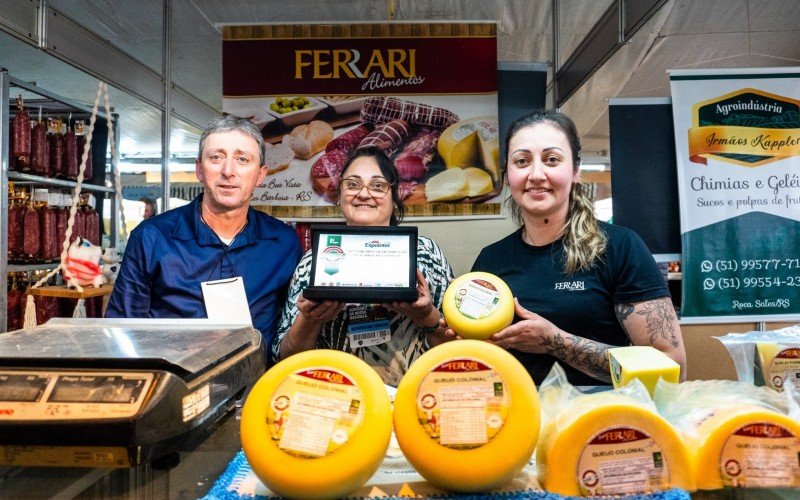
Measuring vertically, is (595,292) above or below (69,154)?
below

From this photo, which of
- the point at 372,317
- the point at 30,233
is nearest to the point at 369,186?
the point at 372,317

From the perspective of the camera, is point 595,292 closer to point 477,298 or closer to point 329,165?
point 477,298

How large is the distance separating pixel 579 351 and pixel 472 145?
243 cm

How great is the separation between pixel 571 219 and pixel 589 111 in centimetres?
600

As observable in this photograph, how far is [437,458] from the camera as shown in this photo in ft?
2.57

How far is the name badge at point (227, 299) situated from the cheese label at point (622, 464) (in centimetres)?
131

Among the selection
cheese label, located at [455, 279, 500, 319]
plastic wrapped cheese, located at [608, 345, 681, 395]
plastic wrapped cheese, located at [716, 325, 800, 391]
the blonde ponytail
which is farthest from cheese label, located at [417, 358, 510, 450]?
the blonde ponytail

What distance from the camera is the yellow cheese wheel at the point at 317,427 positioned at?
2.48 feet

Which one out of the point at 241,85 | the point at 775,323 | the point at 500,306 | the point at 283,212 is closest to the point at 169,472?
the point at 500,306

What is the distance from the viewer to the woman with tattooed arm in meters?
1.57

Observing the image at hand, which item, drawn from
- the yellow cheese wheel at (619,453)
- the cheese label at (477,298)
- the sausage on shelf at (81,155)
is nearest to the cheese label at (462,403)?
the yellow cheese wheel at (619,453)

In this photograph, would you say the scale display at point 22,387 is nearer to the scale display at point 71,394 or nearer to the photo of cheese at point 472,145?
the scale display at point 71,394

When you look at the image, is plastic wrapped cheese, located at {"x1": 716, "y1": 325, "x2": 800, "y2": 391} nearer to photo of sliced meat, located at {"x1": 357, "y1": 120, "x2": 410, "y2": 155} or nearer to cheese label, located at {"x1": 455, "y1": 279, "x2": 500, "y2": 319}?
cheese label, located at {"x1": 455, "y1": 279, "x2": 500, "y2": 319}

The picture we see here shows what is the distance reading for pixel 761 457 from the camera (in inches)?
31.5
